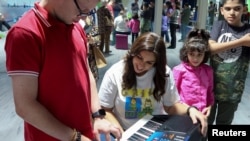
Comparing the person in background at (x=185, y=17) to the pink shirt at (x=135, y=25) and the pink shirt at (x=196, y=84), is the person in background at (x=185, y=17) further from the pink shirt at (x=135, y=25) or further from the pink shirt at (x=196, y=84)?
the pink shirt at (x=196, y=84)

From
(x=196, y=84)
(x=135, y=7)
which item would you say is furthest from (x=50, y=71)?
(x=135, y=7)

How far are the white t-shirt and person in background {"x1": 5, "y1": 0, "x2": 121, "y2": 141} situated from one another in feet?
1.79

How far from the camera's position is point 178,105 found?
153 cm

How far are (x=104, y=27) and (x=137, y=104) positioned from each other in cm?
404

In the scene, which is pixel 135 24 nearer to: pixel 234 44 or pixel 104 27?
pixel 104 27

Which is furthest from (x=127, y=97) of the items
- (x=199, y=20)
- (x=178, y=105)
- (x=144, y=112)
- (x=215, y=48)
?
(x=199, y=20)

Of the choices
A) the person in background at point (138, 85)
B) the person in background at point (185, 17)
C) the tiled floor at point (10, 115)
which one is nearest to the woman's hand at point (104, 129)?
the person in background at point (138, 85)

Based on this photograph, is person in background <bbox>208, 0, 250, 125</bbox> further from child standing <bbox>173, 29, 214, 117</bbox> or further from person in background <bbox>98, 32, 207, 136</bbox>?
person in background <bbox>98, 32, 207, 136</bbox>

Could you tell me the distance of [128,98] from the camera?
4.77ft

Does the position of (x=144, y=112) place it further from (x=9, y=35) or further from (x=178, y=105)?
(x=9, y=35)

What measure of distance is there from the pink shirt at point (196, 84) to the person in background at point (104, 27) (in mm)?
3203

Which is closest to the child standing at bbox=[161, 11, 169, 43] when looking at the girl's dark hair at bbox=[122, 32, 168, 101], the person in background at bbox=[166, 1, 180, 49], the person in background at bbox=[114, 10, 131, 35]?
the person in background at bbox=[166, 1, 180, 49]

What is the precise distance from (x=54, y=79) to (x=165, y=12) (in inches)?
132

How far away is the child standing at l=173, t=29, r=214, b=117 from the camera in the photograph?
1.76 meters
